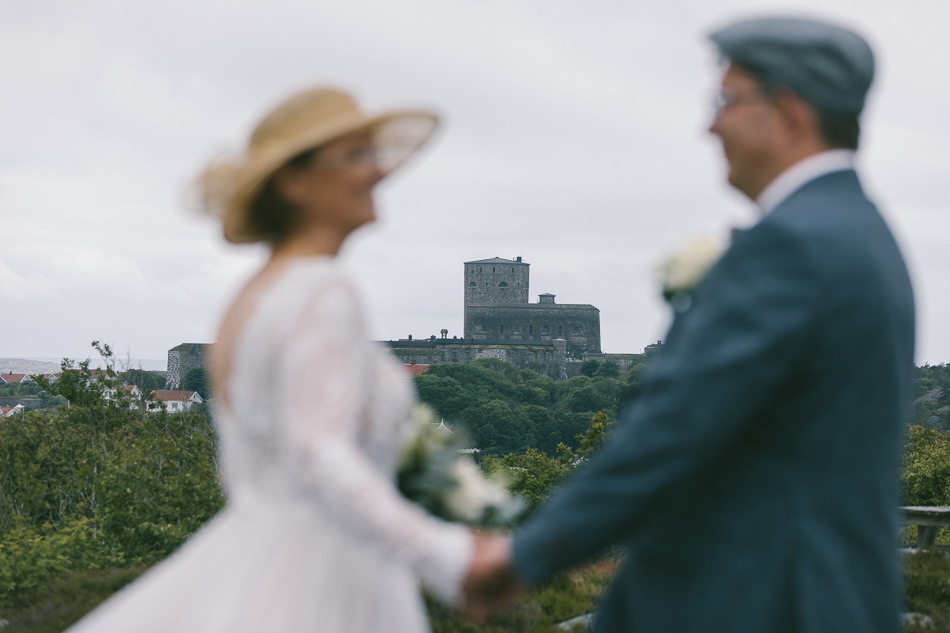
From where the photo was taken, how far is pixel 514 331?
318 ft

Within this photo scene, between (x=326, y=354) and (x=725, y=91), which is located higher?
(x=725, y=91)

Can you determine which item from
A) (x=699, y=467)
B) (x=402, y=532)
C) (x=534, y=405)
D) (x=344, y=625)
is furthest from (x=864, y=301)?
(x=534, y=405)

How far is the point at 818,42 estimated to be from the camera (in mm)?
1789

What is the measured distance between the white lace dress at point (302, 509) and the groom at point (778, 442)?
34cm

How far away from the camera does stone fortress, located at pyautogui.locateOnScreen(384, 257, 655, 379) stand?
9338 centimetres

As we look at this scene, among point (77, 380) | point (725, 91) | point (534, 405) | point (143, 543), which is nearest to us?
point (725, 91)

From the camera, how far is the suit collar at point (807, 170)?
185 centimetres

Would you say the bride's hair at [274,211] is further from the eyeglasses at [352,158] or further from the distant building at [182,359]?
the distant building at [182,359]

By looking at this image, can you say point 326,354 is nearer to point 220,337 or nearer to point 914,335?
point 220,337

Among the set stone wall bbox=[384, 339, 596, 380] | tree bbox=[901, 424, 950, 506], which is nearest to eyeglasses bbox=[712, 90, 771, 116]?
tree bbox=[901, 424, 950, 506]

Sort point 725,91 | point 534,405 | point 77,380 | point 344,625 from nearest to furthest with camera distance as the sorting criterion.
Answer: point 725,91 → point 344,625 → point 77,380 → point 534,405

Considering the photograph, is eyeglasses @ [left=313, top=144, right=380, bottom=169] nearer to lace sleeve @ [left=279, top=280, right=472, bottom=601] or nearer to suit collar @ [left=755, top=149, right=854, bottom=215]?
lace sleeve @ [left=279, top=280, right=472, bottom=601]

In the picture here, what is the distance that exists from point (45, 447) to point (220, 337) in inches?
610

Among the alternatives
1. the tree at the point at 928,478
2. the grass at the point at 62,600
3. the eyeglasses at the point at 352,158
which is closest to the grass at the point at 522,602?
the grass at the point at 62,600
